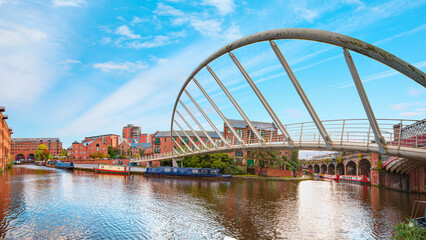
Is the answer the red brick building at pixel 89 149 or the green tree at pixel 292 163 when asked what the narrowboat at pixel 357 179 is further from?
the red brick building at pixel 89 149

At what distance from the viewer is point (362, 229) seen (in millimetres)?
17156

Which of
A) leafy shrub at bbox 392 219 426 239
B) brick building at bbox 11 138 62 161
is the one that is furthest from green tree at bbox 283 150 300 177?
brick building at bbox 11 138 62 161

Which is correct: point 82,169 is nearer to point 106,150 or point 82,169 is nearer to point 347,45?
point 106,150

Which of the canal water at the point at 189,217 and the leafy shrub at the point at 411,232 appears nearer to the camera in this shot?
the leafy shrub at the point at 411,232

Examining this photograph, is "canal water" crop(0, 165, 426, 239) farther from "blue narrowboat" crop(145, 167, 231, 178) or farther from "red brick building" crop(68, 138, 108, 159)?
"red brick building" crop(68, 138, 108, 159)

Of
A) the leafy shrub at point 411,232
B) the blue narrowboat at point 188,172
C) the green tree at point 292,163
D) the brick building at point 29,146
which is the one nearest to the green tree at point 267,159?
the green tree at point 292,163

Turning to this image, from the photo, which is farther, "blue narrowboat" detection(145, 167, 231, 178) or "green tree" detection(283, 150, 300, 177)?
"green tree" detection(283, 150, 300, 177)

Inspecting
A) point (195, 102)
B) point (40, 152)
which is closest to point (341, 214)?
point (195, 102)

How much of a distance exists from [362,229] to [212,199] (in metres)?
13.4

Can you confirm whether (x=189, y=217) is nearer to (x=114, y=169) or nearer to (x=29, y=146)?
(x=114, y=169)

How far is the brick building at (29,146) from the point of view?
171 meters

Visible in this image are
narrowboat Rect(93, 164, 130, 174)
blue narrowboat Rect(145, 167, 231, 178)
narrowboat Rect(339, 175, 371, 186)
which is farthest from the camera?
narrowboat Rect(93, 164, 130, 174)

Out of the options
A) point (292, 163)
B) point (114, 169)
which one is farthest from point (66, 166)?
point (292, 163)

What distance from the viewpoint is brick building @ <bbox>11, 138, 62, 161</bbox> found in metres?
171
